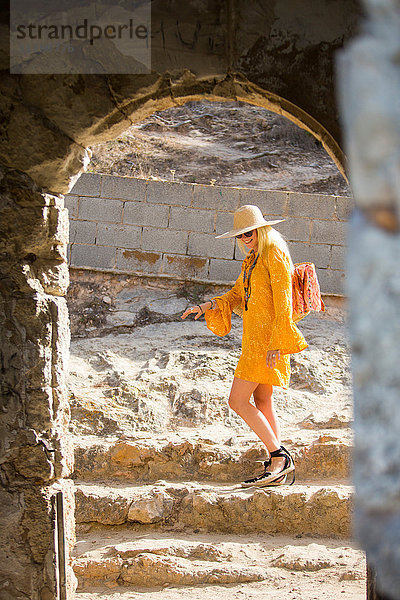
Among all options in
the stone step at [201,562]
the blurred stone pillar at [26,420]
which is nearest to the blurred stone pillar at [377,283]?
the blurred stone pillar at [26,420]

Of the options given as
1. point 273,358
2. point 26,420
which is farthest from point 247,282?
point 26,420

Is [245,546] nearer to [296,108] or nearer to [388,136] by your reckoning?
[296,108]

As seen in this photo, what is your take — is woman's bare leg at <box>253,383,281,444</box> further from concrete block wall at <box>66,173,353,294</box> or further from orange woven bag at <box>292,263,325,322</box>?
concrete block wall at <box>66,173,353,294</box>

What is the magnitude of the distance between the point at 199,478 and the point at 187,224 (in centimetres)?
337

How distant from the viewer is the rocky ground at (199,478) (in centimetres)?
326

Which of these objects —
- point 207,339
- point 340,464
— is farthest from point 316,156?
point 340,464

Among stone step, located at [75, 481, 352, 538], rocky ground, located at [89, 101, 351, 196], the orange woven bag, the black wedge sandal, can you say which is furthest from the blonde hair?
rocky ground, located at [89, 101, 351, 196]

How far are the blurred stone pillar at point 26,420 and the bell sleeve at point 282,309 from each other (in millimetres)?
1502

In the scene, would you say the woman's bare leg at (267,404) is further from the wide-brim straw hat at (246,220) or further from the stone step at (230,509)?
the wide-brim straw hat at (246,220)

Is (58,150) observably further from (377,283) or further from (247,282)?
(377,283)

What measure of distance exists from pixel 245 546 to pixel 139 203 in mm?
4268

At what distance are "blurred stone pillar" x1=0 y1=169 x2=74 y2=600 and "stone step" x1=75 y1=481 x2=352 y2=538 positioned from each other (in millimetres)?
1144

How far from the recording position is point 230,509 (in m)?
3.71

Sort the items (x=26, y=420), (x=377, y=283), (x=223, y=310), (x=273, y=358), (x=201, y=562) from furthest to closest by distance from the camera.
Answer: (x=223, y=310) → (x=273, y=358) → (x=201, y=562) → (x=26, y=420) → (x=377, y=283)
